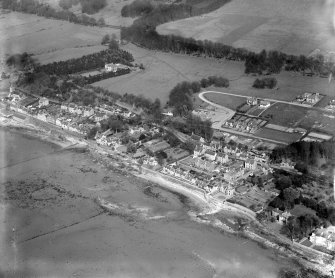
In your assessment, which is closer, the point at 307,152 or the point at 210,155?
the point at 307,152

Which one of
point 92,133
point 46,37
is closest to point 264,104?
point 92,133

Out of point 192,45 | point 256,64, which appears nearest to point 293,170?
point 256,64

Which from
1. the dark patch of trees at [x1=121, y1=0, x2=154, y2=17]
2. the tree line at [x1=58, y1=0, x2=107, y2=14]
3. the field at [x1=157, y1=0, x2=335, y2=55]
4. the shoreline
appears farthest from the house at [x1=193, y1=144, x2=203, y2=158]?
the tree line at [x1=58, y1=0, x2=107, y2=14]

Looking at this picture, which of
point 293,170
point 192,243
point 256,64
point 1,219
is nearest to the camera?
point 192,243

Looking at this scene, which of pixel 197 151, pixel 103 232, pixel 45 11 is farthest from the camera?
pixel 45 11

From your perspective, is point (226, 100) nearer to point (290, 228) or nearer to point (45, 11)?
point (290, 228)

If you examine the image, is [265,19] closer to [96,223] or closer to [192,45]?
[192,45]
